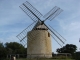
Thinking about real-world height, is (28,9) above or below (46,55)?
above

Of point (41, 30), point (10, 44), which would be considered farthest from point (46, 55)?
point (10, 44)

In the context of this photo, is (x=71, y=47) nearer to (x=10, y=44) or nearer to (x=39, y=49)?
(x=10, y=44)

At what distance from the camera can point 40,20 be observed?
31.7 meters

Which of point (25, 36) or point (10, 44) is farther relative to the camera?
point (10, 44)

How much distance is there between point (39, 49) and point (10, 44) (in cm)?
4362

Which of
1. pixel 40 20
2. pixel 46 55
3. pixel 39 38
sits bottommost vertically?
pixel 46 55

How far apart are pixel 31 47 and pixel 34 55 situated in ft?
4.14

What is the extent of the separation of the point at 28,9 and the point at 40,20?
2562 mm

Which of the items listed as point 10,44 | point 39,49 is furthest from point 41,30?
point 10,44

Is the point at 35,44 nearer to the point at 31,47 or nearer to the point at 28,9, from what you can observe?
the point at 31,47

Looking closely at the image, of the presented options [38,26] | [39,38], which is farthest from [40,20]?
[39,38]

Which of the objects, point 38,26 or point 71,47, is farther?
point 71,47

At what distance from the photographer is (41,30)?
30984mm

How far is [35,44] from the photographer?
30516 mm
